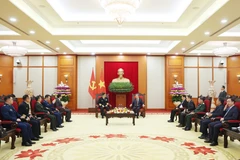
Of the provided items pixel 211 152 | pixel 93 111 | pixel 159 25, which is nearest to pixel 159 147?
pixel 211 152

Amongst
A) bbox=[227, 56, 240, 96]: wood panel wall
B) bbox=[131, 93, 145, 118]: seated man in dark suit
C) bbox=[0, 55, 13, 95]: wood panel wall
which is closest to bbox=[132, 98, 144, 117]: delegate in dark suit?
bbox=[131, 93, 145, 118]: seated man in dark suit

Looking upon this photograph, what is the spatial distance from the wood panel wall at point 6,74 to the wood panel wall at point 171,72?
877 centimetres

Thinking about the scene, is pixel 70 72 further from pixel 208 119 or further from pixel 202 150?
pixel 202 150

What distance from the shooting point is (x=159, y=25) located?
852cm

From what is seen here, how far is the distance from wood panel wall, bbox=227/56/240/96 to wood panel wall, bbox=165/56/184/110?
9.12 ft

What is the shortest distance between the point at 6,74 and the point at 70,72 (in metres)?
3.60

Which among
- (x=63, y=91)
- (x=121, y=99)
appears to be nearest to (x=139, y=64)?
(x=121, y=99)

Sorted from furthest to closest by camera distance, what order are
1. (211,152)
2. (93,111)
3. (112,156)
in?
(93,111), (211,152), (112,156)

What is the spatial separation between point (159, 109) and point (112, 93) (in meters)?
2.81

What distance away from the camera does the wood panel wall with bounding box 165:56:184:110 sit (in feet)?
45.0

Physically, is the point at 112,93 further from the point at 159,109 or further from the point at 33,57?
the point at 33,57

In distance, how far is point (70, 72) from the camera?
1366 centimetres

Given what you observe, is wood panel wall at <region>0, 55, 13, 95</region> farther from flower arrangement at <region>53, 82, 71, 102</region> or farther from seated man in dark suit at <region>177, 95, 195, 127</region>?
seated man in dark suit at <region>177, 95, 195, 127</region>

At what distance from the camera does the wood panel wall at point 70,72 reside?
13609 mm
